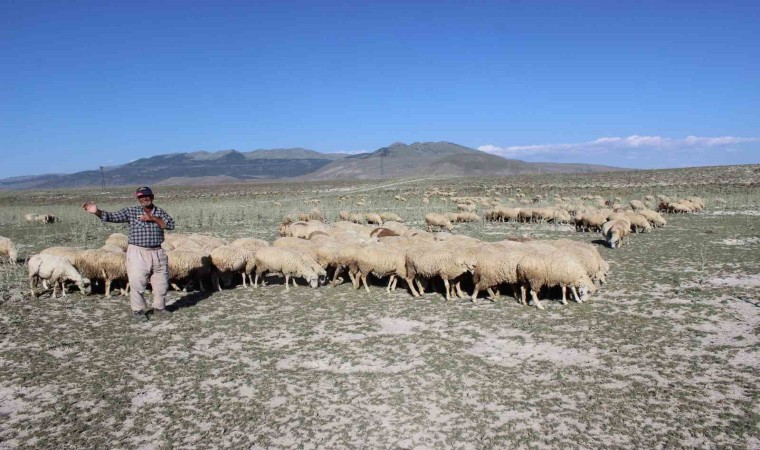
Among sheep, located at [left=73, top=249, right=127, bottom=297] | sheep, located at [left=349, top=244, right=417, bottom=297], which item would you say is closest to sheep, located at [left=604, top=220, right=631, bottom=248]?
sheep, located at [left=349, top=244, right=417, bottom=297]

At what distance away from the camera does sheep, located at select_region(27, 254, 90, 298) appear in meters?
10.4

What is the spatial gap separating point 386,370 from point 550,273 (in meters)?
4.53

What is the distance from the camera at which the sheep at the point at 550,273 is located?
31.2 feet

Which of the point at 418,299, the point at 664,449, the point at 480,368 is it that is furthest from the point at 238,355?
the point at 664,449

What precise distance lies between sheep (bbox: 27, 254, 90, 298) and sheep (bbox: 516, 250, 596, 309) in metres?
9.95

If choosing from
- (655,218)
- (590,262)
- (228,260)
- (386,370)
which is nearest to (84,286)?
(228,260)

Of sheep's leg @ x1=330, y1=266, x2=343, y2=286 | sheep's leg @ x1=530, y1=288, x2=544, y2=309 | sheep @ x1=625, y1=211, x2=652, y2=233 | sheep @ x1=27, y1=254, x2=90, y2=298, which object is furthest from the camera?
sheep @ x1=625, y1=211, x2=652, y2=233

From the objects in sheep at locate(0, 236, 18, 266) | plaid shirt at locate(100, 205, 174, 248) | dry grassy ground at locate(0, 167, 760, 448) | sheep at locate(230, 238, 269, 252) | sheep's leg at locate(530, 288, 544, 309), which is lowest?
dry grassy ground at locate(0, 167, 760, 448)

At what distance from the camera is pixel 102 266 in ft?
34.7

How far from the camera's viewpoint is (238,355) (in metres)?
7.43

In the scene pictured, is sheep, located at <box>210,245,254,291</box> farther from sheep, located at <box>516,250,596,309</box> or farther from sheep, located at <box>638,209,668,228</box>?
sheep, located at <box>638,209,668,228</box>

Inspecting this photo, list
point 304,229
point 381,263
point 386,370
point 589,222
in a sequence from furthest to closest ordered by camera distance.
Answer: point 589,222
point 304,229
point 381,263
point 386,370

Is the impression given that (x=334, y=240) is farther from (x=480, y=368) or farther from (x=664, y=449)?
(x=664, y=449)

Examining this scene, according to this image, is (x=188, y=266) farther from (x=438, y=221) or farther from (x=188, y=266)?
(x=438, y=221)
